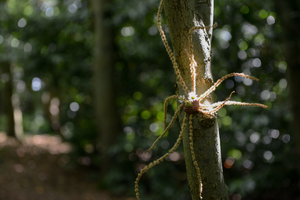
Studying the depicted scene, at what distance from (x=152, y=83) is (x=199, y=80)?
384cm

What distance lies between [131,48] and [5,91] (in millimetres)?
5237

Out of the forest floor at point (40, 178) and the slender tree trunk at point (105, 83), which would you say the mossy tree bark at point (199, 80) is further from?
the slender tree trunk at point (105, 83)

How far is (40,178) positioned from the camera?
5.11 meters

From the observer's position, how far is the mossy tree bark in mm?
888

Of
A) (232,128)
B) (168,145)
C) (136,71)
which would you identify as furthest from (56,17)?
(232,128)

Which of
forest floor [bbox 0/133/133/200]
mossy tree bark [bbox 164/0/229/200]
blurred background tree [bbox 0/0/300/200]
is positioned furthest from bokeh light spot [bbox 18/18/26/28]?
mossy tree bark [bbox 164/0/229/200]

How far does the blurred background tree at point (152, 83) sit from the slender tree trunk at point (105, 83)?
0.05m

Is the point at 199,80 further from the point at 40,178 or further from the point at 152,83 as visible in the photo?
the point at 40,178

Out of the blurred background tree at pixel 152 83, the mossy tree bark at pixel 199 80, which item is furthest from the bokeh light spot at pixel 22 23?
the mossy tree bark at pixel 199 80

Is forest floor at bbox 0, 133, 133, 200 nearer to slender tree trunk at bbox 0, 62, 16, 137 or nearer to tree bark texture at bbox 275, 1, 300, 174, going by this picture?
slender tree trunk at bbox 0, 62, 16, 137

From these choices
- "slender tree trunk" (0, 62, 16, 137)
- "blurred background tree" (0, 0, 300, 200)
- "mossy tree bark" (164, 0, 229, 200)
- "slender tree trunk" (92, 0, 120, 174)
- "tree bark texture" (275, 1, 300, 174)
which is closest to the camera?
"mossy tree bark" (164, 0, 229, 200)

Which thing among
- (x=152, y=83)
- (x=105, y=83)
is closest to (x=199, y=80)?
(x=152, y=83)

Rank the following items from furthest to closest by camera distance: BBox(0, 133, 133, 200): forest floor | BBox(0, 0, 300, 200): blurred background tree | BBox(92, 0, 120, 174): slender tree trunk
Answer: BBox(92, 0, 120, 174): slender tree trunk, BBox(0, 133, 133, 200): forest floor, BBox(0, 0, 300, 200): blurred background tree

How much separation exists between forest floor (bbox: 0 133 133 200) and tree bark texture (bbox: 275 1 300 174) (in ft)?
10.8
